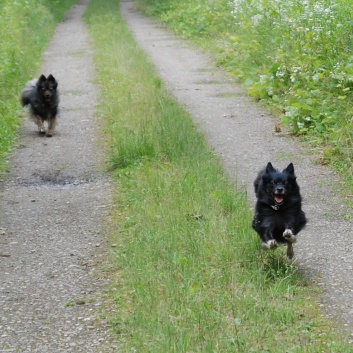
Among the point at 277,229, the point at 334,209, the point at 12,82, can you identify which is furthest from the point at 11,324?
the point at 12,82

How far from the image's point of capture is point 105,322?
5816mm

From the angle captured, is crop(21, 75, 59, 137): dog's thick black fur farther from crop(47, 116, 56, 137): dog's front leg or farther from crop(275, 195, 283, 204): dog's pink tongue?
crop(275, 195, 283, 204): dog's pink tongue

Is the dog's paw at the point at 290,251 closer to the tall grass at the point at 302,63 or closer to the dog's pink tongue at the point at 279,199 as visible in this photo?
the dog's pink tongue at the point at 279,199

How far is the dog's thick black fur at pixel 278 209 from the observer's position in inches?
251

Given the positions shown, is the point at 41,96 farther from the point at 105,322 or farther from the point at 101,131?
the point at 105,322

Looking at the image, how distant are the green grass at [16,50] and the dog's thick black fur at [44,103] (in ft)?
1.58

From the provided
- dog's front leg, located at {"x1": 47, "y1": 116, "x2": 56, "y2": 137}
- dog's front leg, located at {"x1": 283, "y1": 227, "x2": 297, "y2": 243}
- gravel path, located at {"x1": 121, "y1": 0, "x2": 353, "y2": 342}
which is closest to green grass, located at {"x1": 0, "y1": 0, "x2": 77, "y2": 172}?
dog's front leg, located at {"x1": 47, "y1": 116, "x2": 56, "y2": 137}

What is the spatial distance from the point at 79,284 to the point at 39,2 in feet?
90.8

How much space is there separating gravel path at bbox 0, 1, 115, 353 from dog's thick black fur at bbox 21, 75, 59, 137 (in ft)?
0.74

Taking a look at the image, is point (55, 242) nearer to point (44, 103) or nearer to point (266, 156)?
point (266, 156)

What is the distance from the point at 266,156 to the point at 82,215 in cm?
305

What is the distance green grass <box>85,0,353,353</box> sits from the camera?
525 centimetres

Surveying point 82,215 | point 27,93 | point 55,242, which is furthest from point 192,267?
point 27,93

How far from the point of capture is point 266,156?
10586 mm
